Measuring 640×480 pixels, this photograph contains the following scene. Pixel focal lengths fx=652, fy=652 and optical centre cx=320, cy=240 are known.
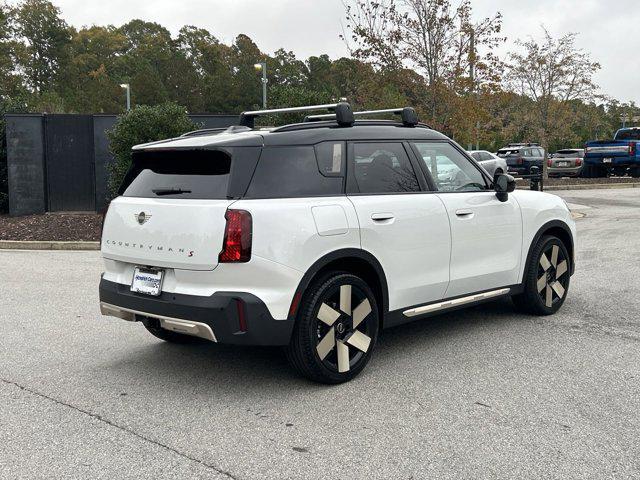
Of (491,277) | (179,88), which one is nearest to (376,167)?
(491,277)

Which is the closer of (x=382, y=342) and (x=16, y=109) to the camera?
(x=382, y=342)

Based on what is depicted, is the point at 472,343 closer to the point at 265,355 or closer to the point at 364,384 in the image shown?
the point at 364,384

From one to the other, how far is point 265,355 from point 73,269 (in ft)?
17.9

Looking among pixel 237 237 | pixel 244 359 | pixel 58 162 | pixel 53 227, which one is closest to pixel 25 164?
pixel 58 162

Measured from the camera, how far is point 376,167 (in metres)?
4.98

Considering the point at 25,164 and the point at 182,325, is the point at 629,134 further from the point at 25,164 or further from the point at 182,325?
the point at 182,325

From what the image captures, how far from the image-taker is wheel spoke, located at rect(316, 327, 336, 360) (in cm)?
440

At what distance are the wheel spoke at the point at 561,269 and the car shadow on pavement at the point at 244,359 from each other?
61cm

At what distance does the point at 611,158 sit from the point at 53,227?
73.7 feet

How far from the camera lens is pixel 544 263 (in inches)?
246

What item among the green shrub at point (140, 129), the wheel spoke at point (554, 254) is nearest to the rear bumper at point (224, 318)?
the wheel spoke at point (554, 254)

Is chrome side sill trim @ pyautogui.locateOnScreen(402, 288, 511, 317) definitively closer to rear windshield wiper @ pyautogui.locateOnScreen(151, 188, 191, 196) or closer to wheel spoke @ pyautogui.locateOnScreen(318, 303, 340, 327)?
wheel spoke @ pyautogui.locateOnScreen(318, 303, 340, 327)

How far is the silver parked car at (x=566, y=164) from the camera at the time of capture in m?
28.7

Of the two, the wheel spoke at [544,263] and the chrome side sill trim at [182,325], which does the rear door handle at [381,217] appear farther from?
the wheel spoke at [544,263]
